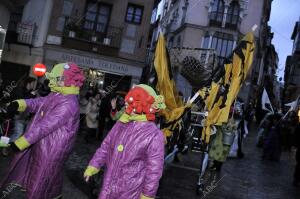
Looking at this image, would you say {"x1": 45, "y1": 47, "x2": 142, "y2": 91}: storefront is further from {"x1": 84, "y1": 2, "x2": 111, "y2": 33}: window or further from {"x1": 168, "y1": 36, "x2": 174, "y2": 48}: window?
{"x1": 168, "y1": 36, "x2": 174, "y2": 48}: window

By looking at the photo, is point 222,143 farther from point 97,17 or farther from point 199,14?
point 199,14

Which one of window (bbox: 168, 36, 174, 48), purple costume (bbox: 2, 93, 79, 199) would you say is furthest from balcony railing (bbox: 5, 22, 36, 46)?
window (bbox: 168, 36, 174, 48)

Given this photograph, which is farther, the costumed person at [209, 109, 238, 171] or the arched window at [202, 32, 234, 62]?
the arched window at [202, 32, 234, 62]

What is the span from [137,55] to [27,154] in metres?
19.1

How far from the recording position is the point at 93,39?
22.8 meters

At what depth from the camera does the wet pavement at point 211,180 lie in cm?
757

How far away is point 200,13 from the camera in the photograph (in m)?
35.8

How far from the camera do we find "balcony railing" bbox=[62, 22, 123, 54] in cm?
2256

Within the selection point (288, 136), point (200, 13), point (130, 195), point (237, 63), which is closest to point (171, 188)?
point (237, 63)

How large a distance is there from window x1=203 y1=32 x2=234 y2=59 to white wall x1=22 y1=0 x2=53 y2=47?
15.5 meters

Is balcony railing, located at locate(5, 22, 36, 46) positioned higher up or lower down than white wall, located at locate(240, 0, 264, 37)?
lower down

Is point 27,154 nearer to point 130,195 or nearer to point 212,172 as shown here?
point 130,195

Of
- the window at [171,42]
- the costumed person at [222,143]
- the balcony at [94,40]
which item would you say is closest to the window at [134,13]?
the balcony at [94,40]

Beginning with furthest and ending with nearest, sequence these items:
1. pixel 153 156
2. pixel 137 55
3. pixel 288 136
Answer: pixel 137 55, pixel 288 136, pixel 153 156
